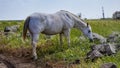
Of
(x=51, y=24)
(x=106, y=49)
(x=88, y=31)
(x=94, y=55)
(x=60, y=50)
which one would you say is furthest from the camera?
(x=88, y=31)

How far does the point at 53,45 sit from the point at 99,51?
4.16 metres

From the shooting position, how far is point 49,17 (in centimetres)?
1834

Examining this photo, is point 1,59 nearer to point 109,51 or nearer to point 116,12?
point 109,51

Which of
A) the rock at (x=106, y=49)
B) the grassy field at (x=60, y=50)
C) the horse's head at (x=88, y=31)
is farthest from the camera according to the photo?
the horse's head at (x=88, y=31)

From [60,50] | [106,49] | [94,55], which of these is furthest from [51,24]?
[94,55]

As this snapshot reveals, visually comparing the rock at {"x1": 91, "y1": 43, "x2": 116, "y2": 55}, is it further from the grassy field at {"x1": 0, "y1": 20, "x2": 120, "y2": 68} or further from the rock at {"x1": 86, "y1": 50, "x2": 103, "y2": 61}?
the rock at {"x1": 86, "y1": 50, "x2": 103, "y2": 61}

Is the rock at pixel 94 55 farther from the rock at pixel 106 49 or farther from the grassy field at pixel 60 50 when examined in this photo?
the rock at pixel 106 49

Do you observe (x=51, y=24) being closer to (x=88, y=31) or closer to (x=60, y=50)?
(x=60, y=50)

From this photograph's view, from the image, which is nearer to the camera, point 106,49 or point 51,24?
point 106,49

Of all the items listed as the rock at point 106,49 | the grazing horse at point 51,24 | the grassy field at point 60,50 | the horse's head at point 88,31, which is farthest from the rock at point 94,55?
the horse's head at point 88,31

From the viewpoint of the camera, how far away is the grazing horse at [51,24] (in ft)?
56.9

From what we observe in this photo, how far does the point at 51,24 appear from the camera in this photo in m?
18.5

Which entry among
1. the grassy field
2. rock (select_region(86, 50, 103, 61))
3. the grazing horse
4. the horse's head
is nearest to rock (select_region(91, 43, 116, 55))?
the grassy field

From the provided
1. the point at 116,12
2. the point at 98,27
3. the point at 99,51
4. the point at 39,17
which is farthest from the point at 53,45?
the point at 116,12
